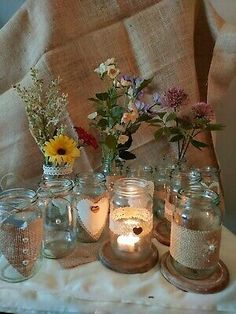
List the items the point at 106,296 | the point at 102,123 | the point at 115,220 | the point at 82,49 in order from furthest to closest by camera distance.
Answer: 1. the point at 82,49
2. the point at 102,123
3. the point at 115,220
4. the point at 106,296

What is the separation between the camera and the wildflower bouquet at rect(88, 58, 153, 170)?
745 millimetres

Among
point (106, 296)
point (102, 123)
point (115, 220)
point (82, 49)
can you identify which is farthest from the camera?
point (82, 49)

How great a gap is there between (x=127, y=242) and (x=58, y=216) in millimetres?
168

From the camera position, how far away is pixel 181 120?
2.86 feet

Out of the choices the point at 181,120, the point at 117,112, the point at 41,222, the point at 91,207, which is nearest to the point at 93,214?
the point at 91,207

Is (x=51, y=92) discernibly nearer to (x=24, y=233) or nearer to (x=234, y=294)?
(x=24, y=233)

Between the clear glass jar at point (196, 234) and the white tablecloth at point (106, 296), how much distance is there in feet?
0.14

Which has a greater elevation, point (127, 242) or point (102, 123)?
point (102, 123)

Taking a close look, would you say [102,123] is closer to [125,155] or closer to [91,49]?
[125,155]

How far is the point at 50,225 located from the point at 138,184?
22 cm

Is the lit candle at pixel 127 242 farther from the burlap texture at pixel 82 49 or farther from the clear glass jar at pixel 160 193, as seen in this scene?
the burlap texture at pixel 82 49

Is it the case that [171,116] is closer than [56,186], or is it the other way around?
[56,186]

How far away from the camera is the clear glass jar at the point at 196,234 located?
584 mm

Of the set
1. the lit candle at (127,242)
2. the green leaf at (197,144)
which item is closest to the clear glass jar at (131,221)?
the lit candle at (127,242)
